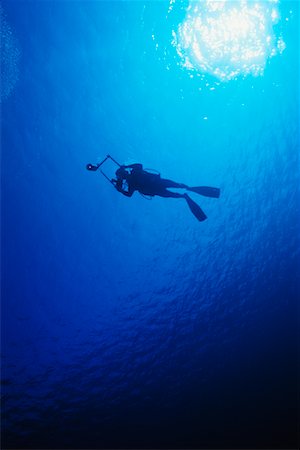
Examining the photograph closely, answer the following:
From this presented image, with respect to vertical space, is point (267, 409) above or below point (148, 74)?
below

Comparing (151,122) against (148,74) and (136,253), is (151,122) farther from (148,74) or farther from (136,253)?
(136,253)

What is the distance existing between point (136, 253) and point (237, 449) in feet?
49.6

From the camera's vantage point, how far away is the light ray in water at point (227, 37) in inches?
428

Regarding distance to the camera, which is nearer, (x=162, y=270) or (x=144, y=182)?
(x=144, y=182)

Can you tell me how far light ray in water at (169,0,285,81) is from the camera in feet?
35.7

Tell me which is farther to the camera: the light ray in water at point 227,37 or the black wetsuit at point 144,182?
the light ray in water at point 227,37

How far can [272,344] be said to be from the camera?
894 inches

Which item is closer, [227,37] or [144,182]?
[144,182]

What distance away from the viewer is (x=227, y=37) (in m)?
11.8

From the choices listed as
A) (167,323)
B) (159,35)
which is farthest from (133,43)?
(167,323)

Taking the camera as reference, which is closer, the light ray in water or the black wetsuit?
the black wetsuit

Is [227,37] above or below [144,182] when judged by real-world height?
above

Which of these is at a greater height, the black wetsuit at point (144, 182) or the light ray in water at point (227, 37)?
the light ray in water at point (227, 37)

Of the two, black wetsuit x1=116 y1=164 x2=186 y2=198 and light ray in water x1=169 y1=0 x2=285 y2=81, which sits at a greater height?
light ray in water x1=169 y1=0 x2=285 y2=81
